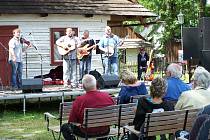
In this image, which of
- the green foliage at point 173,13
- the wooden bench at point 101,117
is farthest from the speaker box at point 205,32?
the green foliage at point 173,13

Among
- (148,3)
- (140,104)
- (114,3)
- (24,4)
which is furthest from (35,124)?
(148,3)

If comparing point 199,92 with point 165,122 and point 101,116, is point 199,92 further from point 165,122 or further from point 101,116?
point 101,116

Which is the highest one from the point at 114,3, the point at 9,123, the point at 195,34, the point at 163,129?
the point at 114,3

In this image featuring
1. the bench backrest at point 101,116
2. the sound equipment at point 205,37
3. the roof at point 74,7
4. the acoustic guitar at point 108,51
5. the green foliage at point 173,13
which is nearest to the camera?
the bench backrest at point 101,116

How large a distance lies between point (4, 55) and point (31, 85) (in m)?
4.38

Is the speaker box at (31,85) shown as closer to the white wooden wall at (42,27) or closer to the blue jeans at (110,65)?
the blue jeans at (110,65)

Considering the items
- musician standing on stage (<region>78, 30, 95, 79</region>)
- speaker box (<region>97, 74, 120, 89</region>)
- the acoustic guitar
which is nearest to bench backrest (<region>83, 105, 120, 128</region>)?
speaker box (<region>97, 74, 120, 89</region>)

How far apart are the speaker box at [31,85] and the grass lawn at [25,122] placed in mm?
651

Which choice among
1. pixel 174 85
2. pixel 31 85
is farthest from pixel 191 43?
pixel 174 85

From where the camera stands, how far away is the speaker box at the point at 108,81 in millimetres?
14097

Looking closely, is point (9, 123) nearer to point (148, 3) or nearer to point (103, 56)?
point (103, 56)

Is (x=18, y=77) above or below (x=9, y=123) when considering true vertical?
above

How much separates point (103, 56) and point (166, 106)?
8.94 meters

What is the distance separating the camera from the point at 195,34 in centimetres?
1722
